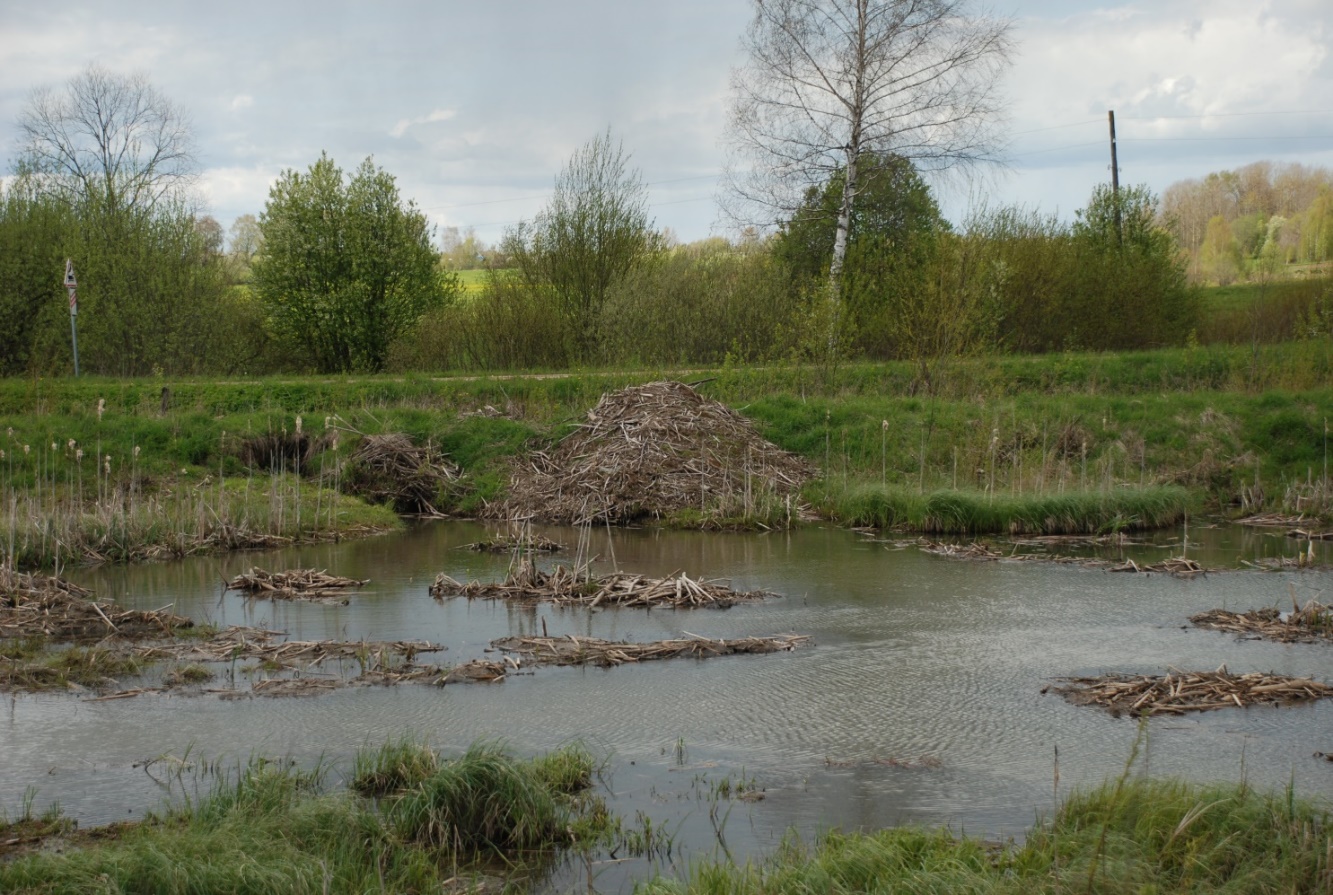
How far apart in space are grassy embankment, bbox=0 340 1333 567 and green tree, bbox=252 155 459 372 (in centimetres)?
665

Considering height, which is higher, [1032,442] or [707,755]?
[1032,442]

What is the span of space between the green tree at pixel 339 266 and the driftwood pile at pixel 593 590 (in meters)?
19.2

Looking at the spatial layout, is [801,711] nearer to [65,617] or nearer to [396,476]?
[65,617]

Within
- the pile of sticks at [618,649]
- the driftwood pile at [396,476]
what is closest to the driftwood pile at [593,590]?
the pile of sticks at [618,649]

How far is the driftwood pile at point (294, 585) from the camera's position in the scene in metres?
11.5

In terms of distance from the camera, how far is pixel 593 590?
37.3 ft

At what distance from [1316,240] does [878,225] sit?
24.4m

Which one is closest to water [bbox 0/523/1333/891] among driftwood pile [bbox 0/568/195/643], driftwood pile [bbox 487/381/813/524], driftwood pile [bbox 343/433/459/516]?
driftwood pile [bbox 0/568/195/643]

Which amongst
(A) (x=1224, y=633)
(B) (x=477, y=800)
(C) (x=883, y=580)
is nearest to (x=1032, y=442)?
(C) (x=883, y=580)

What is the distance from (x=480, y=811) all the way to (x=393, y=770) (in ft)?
2.62

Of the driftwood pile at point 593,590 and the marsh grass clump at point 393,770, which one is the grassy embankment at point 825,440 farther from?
the marsh grass clump at point 393,770

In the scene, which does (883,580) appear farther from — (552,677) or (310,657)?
(310,657)

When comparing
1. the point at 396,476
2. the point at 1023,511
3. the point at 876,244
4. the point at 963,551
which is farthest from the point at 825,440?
the point at 876,244

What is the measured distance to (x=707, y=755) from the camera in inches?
272
